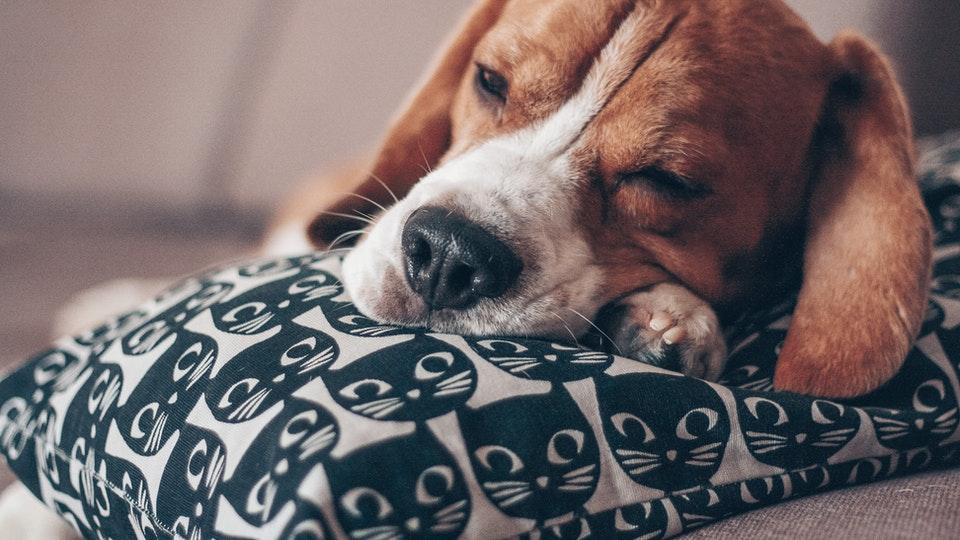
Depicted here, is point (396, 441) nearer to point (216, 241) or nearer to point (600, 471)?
point (600, 471)

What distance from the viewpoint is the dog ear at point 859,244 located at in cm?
122

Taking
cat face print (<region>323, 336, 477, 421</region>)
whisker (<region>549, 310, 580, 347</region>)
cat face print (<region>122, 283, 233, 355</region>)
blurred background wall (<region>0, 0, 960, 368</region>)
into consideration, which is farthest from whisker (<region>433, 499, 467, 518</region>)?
blurred background wall (<region>0, 0, 960, 368</region>)

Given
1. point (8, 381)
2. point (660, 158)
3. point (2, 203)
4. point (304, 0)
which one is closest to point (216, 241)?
point (2, 203)

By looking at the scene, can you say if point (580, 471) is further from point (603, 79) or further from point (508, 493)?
point (603, 79)

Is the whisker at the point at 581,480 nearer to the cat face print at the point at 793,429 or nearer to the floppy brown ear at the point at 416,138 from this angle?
the cat face print at the point at 793,429

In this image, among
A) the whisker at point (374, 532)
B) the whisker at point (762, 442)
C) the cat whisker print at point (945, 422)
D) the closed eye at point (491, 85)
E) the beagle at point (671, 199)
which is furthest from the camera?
the closed eye at point (491, 85)

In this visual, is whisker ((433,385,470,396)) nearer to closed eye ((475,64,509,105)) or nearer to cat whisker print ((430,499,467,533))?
cat whisker print ((430,499,467,533))

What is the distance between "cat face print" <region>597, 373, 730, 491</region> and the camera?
967 millimetres

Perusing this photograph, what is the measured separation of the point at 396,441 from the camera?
2.83 ft

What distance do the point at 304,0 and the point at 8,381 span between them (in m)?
2.45

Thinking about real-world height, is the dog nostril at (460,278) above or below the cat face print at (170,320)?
below

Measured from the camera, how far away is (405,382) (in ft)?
3.11

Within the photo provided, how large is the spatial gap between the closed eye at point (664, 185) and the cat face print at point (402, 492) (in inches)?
28.4

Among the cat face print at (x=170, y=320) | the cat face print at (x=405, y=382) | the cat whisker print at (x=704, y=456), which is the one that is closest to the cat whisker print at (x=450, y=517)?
the cat face print at (x=405, y=382)
